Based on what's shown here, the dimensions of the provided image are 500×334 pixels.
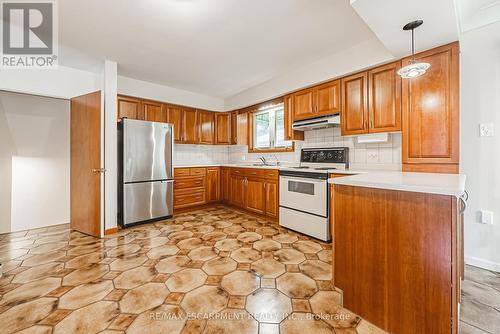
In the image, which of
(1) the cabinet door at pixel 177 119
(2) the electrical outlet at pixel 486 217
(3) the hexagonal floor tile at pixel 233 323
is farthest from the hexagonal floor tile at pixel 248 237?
(1) the cabinet door at pixel 177 119

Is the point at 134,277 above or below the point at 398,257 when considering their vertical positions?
below

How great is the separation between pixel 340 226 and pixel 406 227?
0.40 m

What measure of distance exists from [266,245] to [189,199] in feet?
6.91

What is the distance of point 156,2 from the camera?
6.21 feet

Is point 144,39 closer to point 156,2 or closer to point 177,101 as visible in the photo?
point 156,2

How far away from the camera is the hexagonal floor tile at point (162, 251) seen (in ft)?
7.50

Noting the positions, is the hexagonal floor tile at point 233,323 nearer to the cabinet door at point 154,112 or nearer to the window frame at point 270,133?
the window frame at point 270,133

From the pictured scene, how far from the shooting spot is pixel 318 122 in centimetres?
303

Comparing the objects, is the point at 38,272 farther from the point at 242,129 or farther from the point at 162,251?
the point at 242,129

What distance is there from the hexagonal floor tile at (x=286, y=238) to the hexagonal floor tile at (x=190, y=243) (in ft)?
3.23

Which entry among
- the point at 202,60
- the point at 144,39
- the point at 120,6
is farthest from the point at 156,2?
the point at 202,60

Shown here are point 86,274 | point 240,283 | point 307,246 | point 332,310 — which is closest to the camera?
point 332,310

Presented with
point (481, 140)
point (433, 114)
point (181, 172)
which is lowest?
point (181, 172)

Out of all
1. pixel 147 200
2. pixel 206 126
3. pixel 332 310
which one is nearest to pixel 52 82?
pixel 147 200
